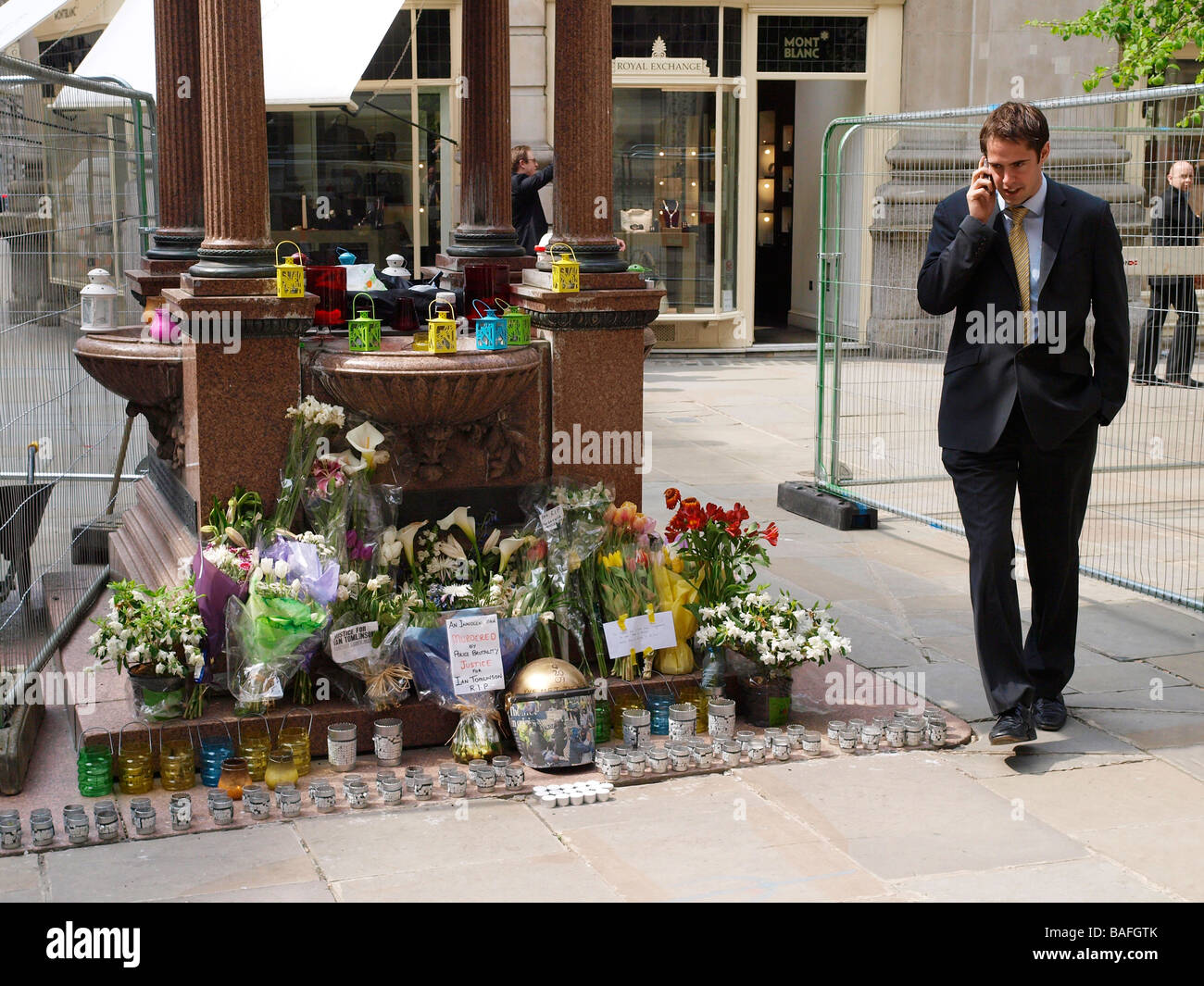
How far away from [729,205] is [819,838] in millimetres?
13390

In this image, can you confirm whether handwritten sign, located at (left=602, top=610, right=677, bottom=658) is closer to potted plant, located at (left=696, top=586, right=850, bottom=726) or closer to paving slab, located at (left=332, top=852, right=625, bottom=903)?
potted plant, located at (left=696, top=586, right=850, bottom=726)

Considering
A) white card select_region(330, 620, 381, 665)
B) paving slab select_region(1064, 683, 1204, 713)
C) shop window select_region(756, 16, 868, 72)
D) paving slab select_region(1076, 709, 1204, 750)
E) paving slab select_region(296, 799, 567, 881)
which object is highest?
shop window select_region(756, 16, 868, 72)

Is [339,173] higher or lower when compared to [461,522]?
higher

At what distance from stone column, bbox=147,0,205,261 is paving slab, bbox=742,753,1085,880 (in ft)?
13.2

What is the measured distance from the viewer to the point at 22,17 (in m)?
11.8

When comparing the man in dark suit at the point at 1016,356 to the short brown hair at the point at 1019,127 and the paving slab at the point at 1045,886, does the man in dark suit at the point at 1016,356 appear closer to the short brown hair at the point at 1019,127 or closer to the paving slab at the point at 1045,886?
the short brown hair at the point at 1019,127

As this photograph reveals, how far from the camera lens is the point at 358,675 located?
17.4 ft

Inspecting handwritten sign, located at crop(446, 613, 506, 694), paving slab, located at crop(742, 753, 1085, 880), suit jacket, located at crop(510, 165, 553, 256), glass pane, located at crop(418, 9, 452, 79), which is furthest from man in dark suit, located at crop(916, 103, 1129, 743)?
glass pane, located at crop(418, 9, 452, 79)

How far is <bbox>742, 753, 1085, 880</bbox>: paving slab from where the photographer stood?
443 cm

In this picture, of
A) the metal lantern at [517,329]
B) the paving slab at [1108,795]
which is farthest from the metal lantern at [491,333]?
the paving slab at [1108,795]

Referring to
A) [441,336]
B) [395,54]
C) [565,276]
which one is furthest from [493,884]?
[395,54]

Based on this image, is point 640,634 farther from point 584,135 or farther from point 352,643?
point 584,135

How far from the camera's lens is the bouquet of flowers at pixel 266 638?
5.11m

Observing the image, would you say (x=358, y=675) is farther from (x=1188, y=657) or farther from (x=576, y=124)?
(x=1188, y=657)
